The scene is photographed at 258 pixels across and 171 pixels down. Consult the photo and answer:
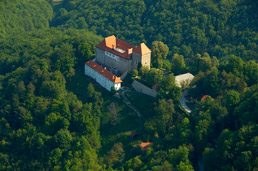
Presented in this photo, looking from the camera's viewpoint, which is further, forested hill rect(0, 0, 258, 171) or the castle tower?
the castle tower

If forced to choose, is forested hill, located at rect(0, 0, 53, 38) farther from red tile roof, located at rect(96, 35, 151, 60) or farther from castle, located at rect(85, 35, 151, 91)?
red tile roof, located at rect(96, 35, 151, 60)

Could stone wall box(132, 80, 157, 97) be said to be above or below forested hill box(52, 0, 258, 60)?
above

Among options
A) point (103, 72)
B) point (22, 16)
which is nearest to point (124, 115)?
point (103, 72)

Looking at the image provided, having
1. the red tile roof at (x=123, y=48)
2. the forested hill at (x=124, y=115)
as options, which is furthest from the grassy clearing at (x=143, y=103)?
the red tile roof at (x=123, y=48)

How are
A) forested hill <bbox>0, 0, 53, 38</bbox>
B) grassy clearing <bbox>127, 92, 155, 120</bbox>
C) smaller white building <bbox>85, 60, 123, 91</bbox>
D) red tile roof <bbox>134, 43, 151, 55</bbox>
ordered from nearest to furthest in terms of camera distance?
grassy clearing <bbox>127, 92, 155, 120</bbox>
red tile roof <bbox>134, 43, 151, 55</bbox>
smaller white building <bbox>85, 60, 123, 91</bbox>
forested hill <bbox>0, 0, 53, 38</bbox>

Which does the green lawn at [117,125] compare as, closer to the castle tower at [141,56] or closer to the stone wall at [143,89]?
the stone wall at [143,89]

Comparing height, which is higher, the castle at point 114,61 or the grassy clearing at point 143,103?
the castle at point 114,61

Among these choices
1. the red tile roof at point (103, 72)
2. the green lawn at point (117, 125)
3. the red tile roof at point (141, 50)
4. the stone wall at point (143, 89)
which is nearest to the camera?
the green lawn at point (117, 125)

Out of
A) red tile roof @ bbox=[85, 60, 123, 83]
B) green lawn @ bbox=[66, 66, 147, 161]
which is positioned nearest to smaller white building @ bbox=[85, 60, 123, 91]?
red tile roof @ bbox=[85, 60, 123, 83]

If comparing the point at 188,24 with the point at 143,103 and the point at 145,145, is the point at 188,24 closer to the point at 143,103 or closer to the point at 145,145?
the point at 143,103
